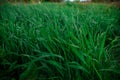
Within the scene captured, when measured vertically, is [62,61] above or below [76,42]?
below

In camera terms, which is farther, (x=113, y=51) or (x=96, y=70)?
(x=113, y=51)

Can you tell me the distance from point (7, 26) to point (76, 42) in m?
0.87

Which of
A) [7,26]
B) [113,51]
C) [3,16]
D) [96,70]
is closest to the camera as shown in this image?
[96,70]

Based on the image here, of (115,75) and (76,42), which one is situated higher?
(76,42)

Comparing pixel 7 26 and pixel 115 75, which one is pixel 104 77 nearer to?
pixel 115 75

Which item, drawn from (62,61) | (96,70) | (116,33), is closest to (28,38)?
(62,61)

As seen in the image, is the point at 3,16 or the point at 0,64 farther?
the point at 3,16

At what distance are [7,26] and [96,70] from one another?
1123 millimetres

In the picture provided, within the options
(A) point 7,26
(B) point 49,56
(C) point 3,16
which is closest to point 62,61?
(B) point 49,56

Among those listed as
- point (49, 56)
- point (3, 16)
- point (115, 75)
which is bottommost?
point (115, 75)

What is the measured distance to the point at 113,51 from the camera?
140cm

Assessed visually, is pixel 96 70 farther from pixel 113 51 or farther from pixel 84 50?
pixel 113 51

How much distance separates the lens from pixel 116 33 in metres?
1.87

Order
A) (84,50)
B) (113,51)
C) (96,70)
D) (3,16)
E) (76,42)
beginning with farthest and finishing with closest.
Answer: (3,16)
(113,51)
(76,42)
(84,50)
(96,70)
